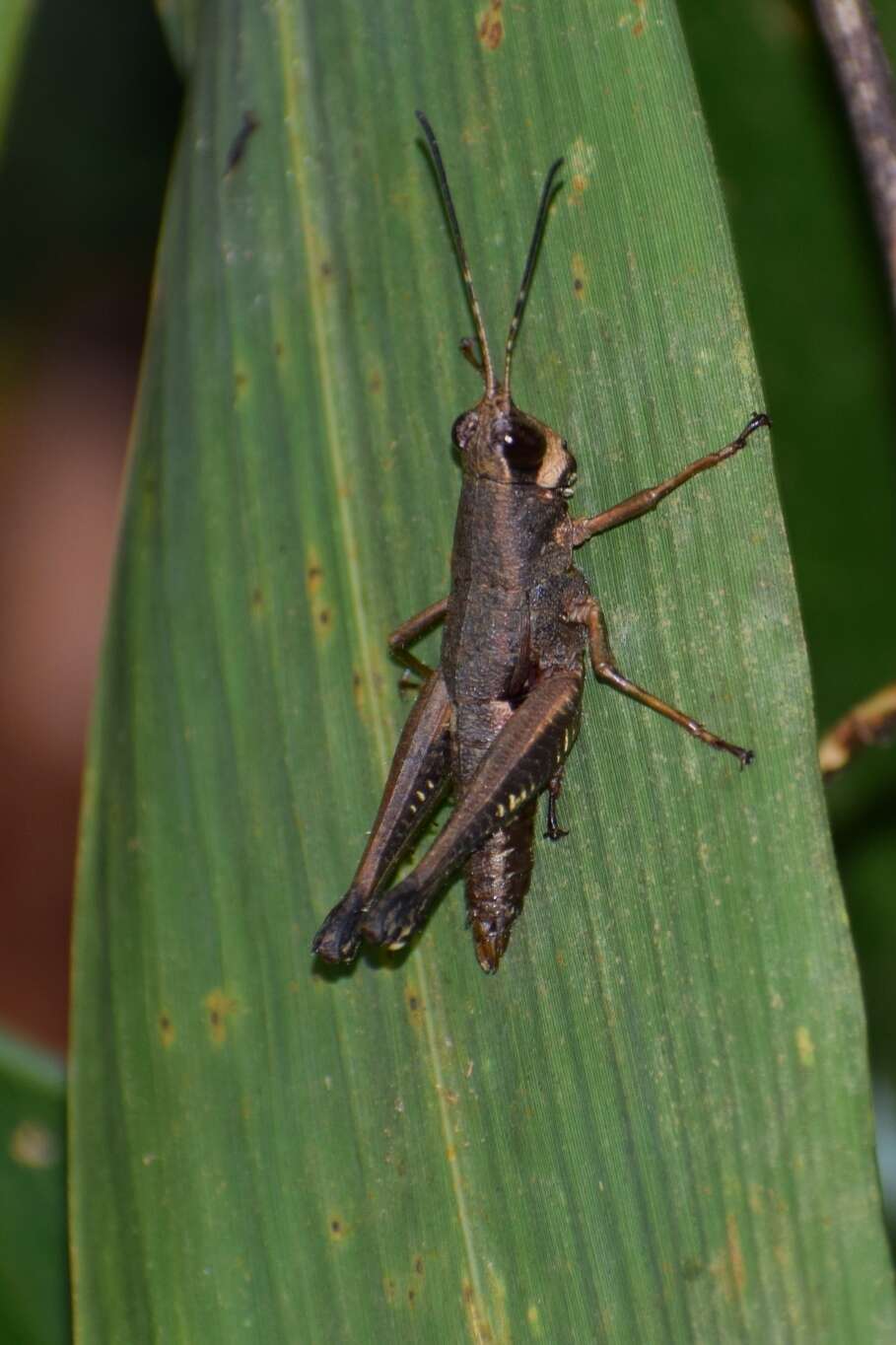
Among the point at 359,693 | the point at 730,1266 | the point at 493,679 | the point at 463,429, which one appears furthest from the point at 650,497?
the point at 730,1266

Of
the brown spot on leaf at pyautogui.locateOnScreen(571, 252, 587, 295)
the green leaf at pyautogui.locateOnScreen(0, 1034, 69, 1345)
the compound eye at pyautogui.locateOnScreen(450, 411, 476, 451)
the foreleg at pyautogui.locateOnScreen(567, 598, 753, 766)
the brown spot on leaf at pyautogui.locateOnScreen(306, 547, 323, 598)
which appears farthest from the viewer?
the green leaf at pyautogui.locateOnScreen(0, 1034, 69, 1345)

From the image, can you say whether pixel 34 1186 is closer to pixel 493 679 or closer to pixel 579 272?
pixel 493 679

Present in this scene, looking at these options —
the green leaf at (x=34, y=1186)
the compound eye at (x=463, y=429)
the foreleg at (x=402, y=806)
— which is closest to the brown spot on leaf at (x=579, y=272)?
the compound eye at (x=463, y=429)

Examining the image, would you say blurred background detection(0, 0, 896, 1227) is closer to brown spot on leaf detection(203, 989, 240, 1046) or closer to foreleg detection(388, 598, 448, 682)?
foreleg detection(388, 598, 448, 682)

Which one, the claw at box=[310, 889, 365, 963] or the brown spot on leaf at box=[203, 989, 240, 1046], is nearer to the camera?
the claw at box=[310, 889, 365, 963]

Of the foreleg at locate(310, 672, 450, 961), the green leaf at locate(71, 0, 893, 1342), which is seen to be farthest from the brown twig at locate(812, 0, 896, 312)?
the foreleg at locate(310, 672, 450, 961)

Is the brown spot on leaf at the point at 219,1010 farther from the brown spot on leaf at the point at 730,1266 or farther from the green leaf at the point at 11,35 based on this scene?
the green leaf at the point at 11,35
